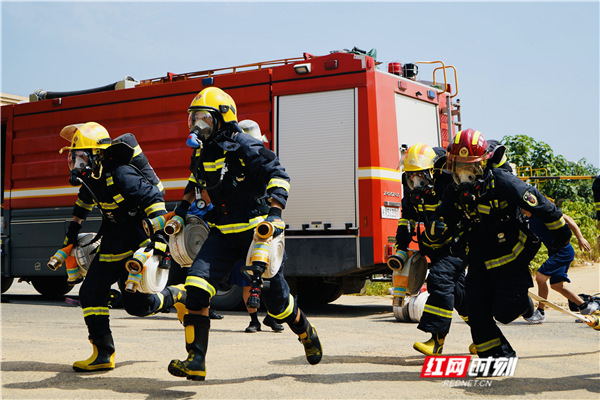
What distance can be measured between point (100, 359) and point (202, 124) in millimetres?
2081

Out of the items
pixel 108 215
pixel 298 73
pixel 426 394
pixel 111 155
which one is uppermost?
pixel 298 73

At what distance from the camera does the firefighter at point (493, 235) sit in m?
5.46

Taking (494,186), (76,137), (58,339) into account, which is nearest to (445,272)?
(494,186)

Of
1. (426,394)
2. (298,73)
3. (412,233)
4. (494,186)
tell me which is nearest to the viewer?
(426,394)

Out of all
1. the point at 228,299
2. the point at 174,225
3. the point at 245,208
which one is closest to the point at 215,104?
the point at 245,208

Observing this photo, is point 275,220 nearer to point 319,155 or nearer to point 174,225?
point 174,225

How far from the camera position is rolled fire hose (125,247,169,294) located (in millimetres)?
5789

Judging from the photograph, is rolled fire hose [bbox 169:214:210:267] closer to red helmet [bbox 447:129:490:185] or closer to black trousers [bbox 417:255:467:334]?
black trousers [bbox 417:255:467:334]

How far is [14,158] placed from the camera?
1384 cm

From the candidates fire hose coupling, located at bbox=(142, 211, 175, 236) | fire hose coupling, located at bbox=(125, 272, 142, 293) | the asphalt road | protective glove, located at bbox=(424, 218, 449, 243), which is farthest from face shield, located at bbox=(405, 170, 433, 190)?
fire hose coupling, located at bbox=(125, 272, 142, 293)

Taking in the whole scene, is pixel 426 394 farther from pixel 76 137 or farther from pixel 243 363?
pixel 76 137

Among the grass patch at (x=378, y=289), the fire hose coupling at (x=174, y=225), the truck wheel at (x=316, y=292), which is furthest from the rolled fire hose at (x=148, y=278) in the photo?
the grass patch at (x=378, y=289)

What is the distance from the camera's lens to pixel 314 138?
1084 cm

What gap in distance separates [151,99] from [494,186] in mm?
8043
